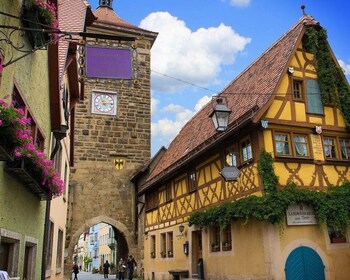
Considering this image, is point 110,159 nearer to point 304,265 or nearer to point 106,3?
point 106,3

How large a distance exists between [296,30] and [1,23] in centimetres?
994

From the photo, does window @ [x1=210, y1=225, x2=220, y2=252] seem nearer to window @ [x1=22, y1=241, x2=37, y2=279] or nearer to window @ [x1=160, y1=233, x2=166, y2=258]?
window @ [x1=160, y1=233, x2=166, y2=258]

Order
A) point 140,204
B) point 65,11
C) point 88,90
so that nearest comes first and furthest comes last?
point 65,11
point 140,204
point 88,90

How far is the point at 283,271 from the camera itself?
10.1 m

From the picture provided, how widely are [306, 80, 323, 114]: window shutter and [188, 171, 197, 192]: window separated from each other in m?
4.78

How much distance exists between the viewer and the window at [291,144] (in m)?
11.1

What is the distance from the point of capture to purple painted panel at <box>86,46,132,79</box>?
2253 centimetres

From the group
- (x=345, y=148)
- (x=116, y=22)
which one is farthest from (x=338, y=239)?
(x=116, y=22)

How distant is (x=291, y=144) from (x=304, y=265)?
309 cm

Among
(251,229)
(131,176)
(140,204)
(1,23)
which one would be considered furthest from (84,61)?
(1,23)

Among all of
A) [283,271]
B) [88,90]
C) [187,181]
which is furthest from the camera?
[88,90]

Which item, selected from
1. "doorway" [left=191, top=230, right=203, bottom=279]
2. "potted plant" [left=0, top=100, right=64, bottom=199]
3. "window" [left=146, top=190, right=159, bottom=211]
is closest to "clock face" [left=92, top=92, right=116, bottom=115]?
"window" [left=146, top=190, right=159, bottom=211]

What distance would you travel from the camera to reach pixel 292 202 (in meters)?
10.2

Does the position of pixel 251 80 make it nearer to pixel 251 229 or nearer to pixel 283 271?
pixel 251 229
